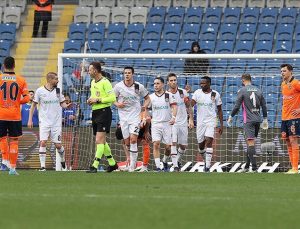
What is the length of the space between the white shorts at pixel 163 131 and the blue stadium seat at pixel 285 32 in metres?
9.08

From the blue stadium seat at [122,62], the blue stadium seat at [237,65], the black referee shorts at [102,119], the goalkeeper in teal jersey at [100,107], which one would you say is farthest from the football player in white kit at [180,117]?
the blue stadium seat at [122,62]

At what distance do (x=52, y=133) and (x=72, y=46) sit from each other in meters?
9.34

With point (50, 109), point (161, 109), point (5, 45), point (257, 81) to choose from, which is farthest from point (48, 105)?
point (5, 45)

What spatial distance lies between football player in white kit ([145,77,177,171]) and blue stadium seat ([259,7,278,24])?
9.79 meters

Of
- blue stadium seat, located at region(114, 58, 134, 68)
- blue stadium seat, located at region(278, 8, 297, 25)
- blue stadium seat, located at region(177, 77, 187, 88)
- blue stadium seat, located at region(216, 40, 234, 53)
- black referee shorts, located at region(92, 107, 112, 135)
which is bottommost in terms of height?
black referee shorts, located at region(92, 107, 112, 135)

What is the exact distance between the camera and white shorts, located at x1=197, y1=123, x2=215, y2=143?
2217 centimetres

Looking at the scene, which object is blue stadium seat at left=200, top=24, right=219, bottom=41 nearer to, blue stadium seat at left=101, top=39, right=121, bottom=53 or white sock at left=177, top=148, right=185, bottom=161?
blue stadium seat at left=101, top=39, right=121, bottom=53

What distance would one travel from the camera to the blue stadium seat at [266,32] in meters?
30.3

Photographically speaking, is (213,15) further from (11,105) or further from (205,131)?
(11,105)

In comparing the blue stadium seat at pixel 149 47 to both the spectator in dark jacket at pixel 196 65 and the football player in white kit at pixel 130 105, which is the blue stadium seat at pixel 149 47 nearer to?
the spectator in dark jacket at pixel 196 65

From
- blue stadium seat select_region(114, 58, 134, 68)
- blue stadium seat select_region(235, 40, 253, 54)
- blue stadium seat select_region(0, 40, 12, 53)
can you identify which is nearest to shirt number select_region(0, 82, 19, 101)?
blue stadium seat select_region(114, 58, 134, 68)

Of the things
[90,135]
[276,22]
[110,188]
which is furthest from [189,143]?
[110,188]

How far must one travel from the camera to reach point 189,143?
2367 centimetres

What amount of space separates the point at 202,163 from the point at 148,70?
341 cm
